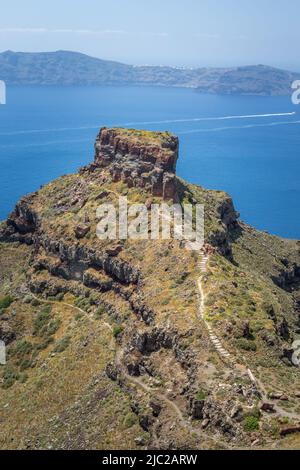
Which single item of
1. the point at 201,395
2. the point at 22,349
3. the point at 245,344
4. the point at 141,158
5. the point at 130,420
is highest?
the point at 141,158

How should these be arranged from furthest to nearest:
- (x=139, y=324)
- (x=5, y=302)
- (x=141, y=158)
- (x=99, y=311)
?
(x=141, y=158) → (x=5, y=302) → (x=99, y=311) → (x=139, y=324)

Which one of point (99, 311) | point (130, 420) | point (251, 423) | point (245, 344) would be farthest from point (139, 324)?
point (251, 423)

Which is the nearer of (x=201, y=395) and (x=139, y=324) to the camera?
(x=201, y=395)

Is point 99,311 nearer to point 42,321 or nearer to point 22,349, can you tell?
point 42,321

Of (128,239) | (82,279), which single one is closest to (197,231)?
(128,239)

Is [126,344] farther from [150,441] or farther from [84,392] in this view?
[150,441]

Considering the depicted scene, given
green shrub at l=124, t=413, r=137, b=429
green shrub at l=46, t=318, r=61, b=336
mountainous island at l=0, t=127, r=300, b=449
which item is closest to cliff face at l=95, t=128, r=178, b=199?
mountainous island at l=0, t=127, r=300, b=449

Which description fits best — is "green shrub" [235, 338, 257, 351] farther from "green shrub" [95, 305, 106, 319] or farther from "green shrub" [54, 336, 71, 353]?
"green shrub" [54, 336, 71, 353]
